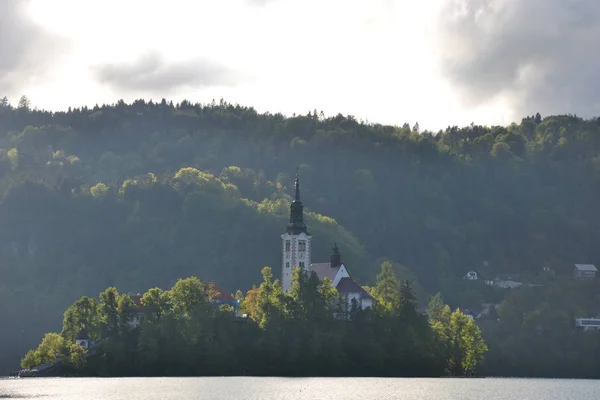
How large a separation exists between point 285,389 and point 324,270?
56.2m

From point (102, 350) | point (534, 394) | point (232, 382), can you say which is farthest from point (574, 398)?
point (102, 350)

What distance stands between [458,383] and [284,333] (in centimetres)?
2343

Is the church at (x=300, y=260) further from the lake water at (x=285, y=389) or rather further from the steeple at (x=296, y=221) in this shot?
the lake water at (x=285, y=389)

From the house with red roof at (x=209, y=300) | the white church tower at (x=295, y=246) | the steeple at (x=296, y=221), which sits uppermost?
the steeple at (x=296, y=221)

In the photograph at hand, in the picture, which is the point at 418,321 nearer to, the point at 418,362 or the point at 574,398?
the point at 418,362

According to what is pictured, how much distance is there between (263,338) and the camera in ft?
541

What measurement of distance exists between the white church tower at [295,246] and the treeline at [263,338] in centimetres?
1042

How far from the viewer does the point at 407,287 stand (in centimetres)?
17538

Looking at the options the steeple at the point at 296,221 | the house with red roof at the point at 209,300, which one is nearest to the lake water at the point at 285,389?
the house with red roof at the point at 209,300

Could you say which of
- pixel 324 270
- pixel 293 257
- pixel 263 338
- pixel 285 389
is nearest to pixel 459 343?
pixel 324 270

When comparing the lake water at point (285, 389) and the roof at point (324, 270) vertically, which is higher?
the roof at point (324, 270)

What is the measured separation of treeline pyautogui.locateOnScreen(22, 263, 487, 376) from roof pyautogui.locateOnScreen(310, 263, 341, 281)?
28.7ft

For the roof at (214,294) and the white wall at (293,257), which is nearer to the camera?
the roof at (214,294)

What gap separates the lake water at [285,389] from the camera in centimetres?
12475
